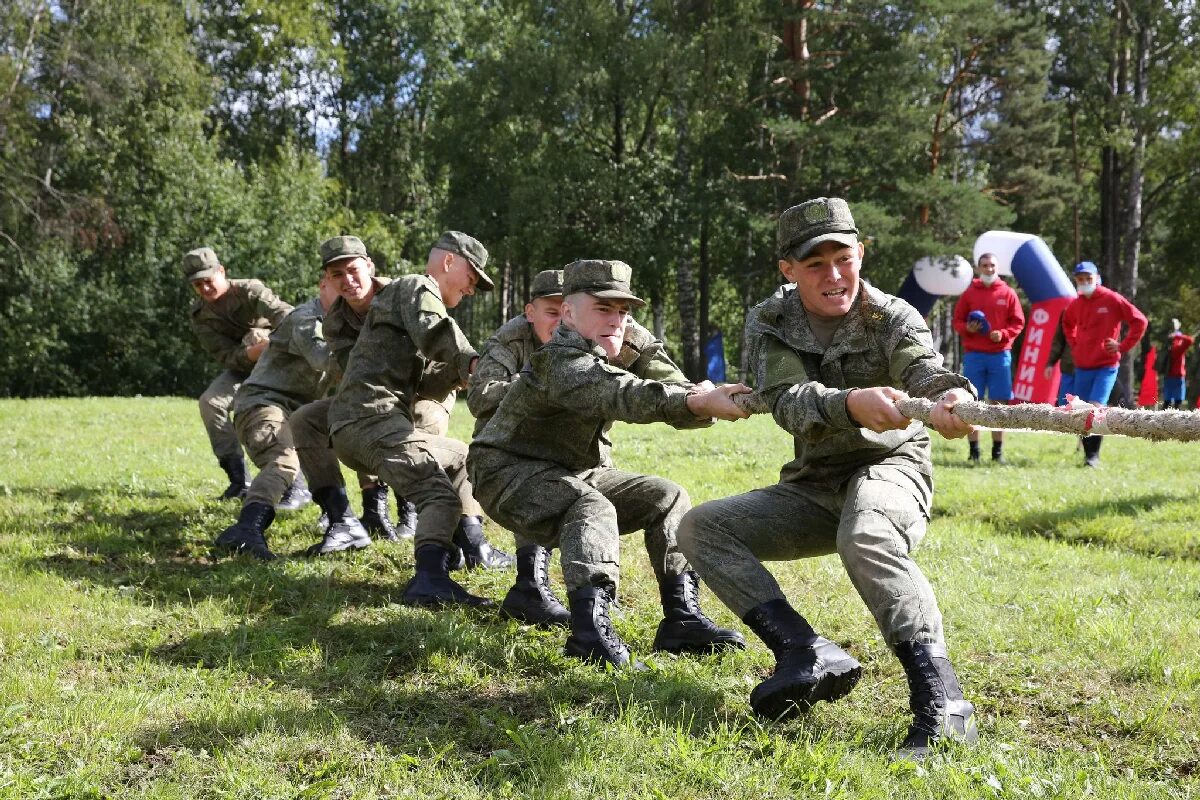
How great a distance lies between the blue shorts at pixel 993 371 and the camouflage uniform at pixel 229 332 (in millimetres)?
7975

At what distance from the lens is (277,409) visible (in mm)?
7879

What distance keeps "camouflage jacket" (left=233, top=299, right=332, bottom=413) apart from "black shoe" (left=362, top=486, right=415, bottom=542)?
3.17ft

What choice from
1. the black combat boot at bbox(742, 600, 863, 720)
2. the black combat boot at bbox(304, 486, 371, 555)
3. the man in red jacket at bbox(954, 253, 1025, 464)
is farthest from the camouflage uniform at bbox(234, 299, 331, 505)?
the man in red jacket at bbox(954, 253, 1025, 464)

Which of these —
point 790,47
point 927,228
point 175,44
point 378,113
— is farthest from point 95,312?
point 927,228

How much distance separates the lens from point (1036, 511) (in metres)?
8.22

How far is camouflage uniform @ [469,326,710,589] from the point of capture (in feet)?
14.8

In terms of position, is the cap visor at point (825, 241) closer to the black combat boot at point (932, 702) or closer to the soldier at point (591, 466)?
the soldier at point (591, 466)

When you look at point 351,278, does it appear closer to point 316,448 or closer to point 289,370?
point 316,448

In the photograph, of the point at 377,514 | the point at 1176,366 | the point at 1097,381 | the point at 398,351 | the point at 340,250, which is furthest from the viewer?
the point at 1176,366

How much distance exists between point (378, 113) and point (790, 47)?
20939 millimetres

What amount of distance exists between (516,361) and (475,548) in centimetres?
127

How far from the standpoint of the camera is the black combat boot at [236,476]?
8.88 meters

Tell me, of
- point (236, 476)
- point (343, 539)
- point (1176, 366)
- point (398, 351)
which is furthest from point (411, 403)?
point (1176, 366)

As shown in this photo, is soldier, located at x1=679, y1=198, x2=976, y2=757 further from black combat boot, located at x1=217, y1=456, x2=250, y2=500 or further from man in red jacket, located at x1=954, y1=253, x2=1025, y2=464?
man in red jacket, located at x1=954, y1=253, x2=1025, y2=464
